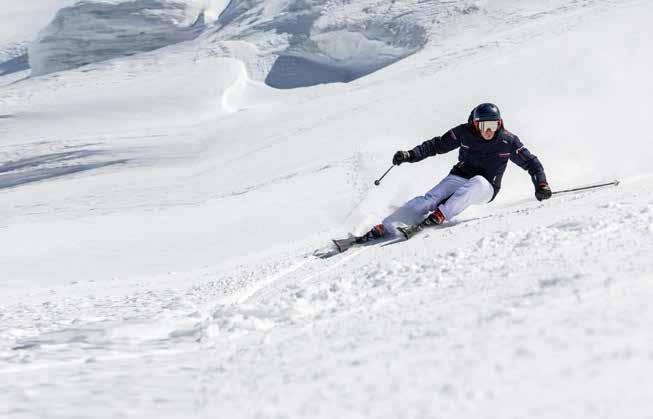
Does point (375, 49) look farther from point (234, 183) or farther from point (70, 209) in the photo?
point (70, 209)

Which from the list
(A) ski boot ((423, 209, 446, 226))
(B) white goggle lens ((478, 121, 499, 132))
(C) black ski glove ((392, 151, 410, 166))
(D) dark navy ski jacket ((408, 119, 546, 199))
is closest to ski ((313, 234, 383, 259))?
(A) ski boot ((423, 209, 446, 226))

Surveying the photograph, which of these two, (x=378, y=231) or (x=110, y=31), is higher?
(x=110, y=31)

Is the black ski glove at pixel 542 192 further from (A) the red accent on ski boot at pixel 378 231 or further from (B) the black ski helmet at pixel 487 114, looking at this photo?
(A) the red accent on ski boot at pixel 378 231

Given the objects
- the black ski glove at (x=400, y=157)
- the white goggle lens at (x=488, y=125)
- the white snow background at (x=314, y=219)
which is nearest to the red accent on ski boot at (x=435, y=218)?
the white snow background at (x=314, y=219)

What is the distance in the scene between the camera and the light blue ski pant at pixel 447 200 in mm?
6133

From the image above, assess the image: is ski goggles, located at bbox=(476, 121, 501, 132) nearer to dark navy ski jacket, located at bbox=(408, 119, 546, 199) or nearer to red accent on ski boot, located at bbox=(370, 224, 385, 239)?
dark navy ski jacket, located at bbox=(408, 119, 546, 199)

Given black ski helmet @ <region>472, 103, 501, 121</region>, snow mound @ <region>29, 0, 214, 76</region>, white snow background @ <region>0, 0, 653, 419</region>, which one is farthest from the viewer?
snow mound @ <region>29, 0, 214, 76</region>

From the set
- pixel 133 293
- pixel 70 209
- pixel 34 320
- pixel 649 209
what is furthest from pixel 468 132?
pixel 70 209

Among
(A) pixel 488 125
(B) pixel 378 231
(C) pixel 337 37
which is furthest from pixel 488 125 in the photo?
(C) pixel 337 37

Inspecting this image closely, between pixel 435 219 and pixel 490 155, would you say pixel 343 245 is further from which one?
pixel 490 155

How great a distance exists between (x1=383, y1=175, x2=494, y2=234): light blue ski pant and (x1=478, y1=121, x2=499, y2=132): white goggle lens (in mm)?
523

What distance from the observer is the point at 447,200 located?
623 cm

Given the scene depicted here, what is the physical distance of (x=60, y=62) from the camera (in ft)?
86.2

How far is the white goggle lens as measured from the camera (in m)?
6.46
